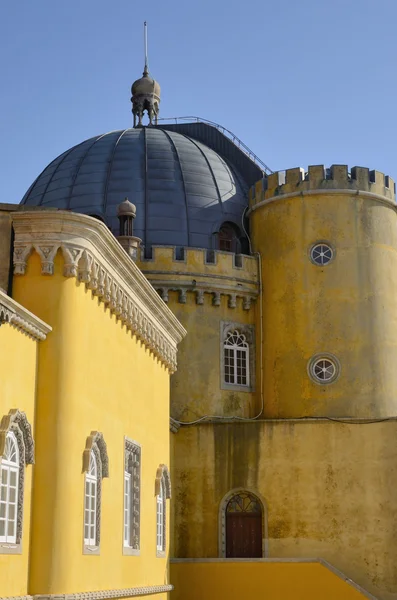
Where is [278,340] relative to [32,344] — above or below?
above

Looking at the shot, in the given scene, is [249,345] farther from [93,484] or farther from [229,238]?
[93,484]

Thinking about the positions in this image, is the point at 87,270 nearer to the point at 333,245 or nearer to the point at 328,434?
the point at 328,434

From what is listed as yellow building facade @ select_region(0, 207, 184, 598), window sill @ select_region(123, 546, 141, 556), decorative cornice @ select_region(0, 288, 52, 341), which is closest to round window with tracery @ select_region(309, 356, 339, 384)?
yellow building facade @ select_region(0, 207, 184, 598)

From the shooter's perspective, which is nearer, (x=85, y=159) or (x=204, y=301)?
(x=204, y=301)

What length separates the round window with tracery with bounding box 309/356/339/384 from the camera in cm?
3312

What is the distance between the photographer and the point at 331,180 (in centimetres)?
3459

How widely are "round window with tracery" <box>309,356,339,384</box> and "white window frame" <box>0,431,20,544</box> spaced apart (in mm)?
17946

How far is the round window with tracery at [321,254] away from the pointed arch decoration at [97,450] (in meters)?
16.1

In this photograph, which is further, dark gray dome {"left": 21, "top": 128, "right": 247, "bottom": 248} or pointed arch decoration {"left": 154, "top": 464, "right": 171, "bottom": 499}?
dark gray dome {"left": 21, "top": 128, "right": 247, "bottom": 248}

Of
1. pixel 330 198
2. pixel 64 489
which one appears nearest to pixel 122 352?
pixel 64 489

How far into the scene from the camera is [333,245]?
34.3 meters

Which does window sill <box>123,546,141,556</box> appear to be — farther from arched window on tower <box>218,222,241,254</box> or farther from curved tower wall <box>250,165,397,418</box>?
arched window on tower <box>218,222,241,254</box>

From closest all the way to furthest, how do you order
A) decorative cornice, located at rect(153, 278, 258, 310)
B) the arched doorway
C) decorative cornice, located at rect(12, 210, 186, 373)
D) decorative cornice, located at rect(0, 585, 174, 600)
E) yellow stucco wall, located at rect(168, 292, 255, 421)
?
decorative cornice, located at rect(0, 585, 174, 600), decorative cornice, located at rect(12, 210, 186, 373), the arched doorway, yellow stucco wall, located at rect(168, 292, 255, 421), decorative cornice, located at rect(153, 278, 258, 310)

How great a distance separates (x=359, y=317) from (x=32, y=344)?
58.6 ft
